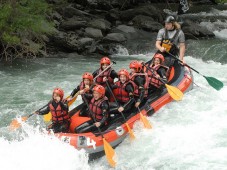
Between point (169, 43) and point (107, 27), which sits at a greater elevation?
point (169, 43)

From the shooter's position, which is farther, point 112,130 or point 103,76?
point 103,76

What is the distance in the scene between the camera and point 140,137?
6.35 metres

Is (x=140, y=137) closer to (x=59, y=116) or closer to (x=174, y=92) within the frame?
(x=174, y=92)

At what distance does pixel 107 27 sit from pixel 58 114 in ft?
32.0

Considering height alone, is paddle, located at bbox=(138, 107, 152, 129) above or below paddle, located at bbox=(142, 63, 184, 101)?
below

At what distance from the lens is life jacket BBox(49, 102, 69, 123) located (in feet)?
19.2

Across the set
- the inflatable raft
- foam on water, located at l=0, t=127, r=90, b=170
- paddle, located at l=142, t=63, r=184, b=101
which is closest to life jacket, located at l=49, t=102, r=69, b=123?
the inflatable raft

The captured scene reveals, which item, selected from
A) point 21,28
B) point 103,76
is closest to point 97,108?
point 103,76

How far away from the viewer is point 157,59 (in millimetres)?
7363

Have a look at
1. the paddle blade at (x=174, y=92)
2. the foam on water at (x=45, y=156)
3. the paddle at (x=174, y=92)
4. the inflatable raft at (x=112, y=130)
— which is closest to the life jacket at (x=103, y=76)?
the inflatable raft at (x=112, y=130)

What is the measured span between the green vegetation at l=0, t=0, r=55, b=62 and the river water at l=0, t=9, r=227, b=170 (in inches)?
41.0

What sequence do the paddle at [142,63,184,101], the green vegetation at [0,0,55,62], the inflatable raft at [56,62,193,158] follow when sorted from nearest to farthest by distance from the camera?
1. the inflatable raft at [56,62,193,158]
2. the paddle at [142,63,184,101]
3. the green vegetation at [0,0,55,62]

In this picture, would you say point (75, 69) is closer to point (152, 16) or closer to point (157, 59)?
point (157, 59)

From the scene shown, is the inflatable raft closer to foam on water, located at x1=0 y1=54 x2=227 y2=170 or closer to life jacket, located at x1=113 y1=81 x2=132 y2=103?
foam on water, located at x1=0 y1=54 x2=227 y2=170
